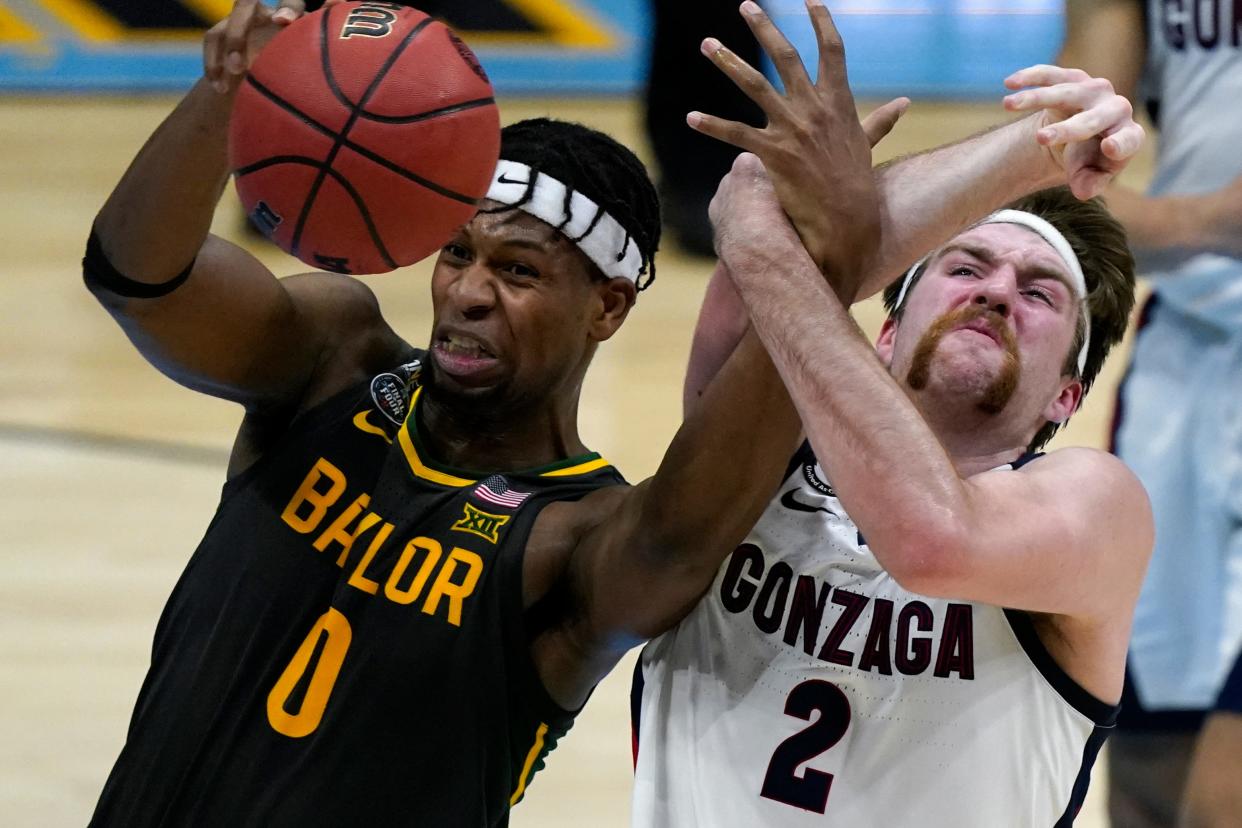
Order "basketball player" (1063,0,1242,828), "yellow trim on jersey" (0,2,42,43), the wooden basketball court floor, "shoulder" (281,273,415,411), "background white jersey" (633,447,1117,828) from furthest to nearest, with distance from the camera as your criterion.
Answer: "yellow trim on jersey" (0,2,42,43), the wooden basketball court floor, "basketball player" (1063,0,1242,828), "shoulder" (281,273,415,411), "background white jersey" (633,447,1117,828)

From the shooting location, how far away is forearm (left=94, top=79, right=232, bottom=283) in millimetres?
3527

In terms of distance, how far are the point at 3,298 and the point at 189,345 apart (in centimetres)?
764

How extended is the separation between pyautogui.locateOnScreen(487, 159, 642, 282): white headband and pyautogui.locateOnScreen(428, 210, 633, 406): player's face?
0.08ft

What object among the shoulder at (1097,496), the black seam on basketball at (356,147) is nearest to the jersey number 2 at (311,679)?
the black seam on basketball at (356,147)

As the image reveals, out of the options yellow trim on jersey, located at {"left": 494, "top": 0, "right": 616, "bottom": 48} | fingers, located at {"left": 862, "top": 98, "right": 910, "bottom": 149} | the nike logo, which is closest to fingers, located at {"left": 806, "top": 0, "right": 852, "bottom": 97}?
fingers, located at {"left": 862, "top": 98, "right": 910, "bottom": 149}

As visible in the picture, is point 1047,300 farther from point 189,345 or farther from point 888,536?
point 189,345

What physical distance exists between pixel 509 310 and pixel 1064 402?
1.01 m

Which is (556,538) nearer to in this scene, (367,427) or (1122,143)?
(367,427)

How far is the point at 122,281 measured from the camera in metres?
3.59

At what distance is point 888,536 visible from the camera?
2.92 meters

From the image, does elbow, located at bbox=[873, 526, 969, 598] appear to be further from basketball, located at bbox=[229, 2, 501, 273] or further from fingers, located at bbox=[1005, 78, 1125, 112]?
basketball, located at bbox=[229, 2, 501, 273]

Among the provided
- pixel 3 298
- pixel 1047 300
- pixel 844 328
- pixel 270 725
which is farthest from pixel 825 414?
pixel 3 298

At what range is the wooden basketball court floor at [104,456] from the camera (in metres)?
6.19

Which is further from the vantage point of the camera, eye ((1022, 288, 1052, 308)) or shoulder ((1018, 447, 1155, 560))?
eye ((1022, 288, 1052, 308))
